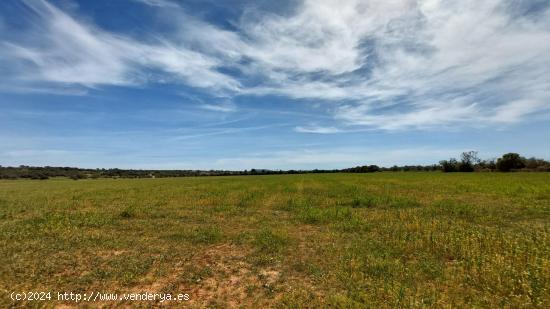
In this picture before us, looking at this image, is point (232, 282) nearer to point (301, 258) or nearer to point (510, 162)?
point (301, 258)

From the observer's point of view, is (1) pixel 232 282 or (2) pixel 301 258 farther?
(2) pixel 301 258

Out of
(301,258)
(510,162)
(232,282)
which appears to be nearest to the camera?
(232,282)

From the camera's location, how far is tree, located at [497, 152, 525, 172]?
103 meters

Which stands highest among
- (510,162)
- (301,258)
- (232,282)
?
(510,162)

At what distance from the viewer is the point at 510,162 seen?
104 metres

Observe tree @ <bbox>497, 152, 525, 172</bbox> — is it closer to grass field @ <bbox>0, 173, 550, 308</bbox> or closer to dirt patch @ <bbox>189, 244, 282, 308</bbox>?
grass field @ <bbox>0, 173, 550, 308</bbox>

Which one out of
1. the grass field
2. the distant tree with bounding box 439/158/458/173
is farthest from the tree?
the grass field

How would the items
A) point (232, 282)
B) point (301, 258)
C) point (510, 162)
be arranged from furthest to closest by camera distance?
point (510, 162), point (301, 258), point (232, 282)

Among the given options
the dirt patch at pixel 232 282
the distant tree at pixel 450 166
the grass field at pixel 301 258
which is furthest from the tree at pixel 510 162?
the dirt patch at pixel 232 282

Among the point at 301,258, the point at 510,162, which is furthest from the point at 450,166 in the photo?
the point at 301,258

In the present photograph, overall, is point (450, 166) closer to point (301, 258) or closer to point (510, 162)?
point (510, 162)

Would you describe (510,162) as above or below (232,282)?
above

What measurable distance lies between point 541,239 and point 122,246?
14506mm

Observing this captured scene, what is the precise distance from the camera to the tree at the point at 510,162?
10306 cm
